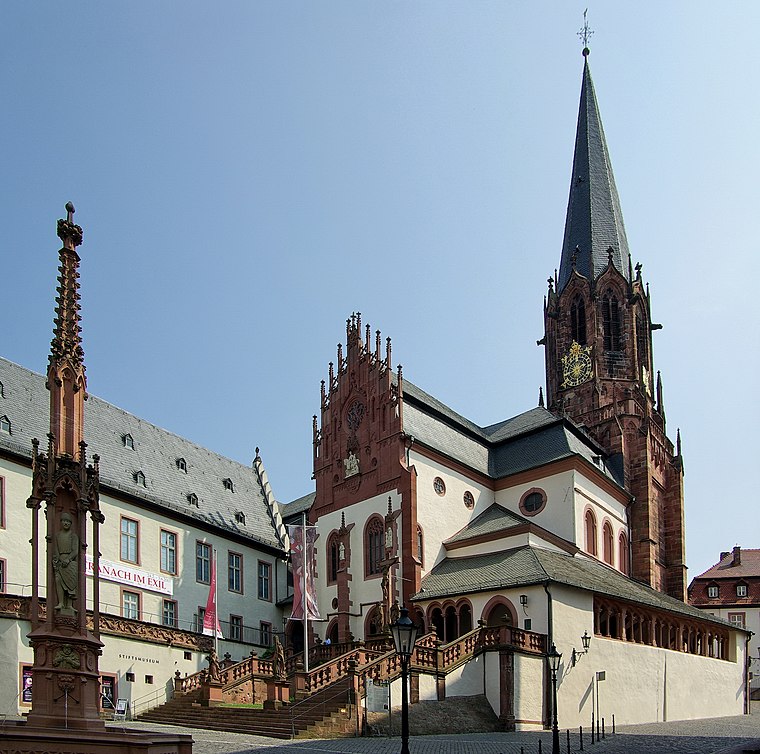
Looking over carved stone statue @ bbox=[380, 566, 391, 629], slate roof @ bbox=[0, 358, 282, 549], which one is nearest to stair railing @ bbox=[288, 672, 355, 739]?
carved stone statue @ bbox=[380, 566, 391, 629]

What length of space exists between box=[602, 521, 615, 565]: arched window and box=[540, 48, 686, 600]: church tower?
108 inches

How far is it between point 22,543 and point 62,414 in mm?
22720

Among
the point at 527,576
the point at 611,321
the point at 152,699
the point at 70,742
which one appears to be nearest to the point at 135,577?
the point at 152,699

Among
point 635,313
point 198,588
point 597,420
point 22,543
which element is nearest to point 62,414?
point 22,543

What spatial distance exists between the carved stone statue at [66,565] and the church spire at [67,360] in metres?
1.27

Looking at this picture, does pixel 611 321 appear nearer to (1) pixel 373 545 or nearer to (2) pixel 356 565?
(1) pixel 373 545

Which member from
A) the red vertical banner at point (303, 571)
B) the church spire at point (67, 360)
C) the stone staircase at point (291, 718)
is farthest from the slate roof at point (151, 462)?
the church spire at point (67, 360)

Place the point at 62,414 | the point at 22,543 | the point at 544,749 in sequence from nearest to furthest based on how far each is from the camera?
the point at 62,414, the point at 544,749, the point at 22,543

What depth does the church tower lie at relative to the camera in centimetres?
5494

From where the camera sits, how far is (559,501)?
1860 inches

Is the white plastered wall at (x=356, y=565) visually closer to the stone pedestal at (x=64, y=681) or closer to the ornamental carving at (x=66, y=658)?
the stone pedestal at (x=64, y=681)

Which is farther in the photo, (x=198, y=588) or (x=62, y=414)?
(x=198, y=588)

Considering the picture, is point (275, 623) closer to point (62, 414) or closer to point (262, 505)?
point (262, 505)

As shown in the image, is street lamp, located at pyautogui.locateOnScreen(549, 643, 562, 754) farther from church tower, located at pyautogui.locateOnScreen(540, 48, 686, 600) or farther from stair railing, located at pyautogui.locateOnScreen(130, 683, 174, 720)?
church tower, located at pyautogui.locateOnScreen(540, 48, 686, 600)
